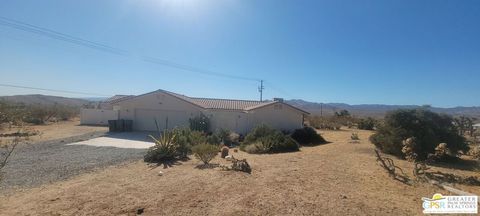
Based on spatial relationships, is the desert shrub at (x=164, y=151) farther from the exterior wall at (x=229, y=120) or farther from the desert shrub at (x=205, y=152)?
the exterior wall at (x=229, y=120)

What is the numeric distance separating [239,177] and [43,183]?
548cm

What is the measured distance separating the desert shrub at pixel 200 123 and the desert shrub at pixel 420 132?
12461 millimetres

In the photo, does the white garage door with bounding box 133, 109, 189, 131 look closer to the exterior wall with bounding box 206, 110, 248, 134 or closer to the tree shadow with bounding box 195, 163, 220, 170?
the exterior wall with bounding box 206, 110, 248, 134

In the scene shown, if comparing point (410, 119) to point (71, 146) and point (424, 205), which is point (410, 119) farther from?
point (71, 146)

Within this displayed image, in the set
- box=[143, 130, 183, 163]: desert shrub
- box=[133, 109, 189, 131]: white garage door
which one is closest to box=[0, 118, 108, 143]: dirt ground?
box=[133, 109, 189, 131]: white garage door

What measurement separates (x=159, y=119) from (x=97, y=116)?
1040 centimetres

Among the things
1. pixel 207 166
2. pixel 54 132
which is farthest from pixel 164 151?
pixel 54 132

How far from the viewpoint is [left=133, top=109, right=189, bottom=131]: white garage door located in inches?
1015

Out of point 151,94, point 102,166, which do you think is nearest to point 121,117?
point 151,94

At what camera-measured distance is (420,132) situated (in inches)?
551

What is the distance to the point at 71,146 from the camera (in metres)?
16.5

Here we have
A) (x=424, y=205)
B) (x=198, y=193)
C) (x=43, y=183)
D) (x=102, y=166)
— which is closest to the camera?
(x=424, y=205)

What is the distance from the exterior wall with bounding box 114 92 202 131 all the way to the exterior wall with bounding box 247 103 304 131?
489 cm

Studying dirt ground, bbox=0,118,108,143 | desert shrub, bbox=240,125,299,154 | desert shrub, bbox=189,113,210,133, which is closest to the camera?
desert shrub, bbox=240,125,299,154
